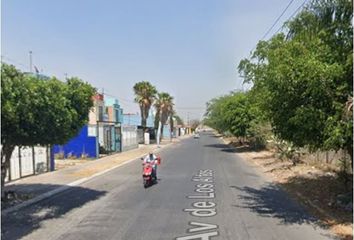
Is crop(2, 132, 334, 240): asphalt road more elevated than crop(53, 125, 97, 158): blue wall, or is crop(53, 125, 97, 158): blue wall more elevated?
crop(53, 125, 97, 158): blue wall

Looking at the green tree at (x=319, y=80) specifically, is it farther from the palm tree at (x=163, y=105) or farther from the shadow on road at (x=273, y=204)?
the palm tree at (x=163, y=105)

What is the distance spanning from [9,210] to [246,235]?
6.59 m

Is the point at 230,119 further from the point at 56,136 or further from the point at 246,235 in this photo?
the point at 246,235

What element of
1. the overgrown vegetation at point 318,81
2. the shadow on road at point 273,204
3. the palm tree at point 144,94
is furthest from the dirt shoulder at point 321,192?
the palm tree at point 144,94

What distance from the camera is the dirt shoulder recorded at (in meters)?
Answer: 11.6

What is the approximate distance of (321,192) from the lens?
16.4 meters

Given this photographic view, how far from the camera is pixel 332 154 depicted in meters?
22.3

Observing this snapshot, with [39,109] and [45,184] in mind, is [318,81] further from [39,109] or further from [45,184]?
[45,184]

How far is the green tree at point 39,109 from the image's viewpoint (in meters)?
11.3

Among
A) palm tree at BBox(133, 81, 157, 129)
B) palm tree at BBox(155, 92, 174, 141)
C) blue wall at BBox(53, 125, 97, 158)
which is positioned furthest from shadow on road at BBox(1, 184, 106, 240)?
palm tree at BBox(155, 92, 174, 141)

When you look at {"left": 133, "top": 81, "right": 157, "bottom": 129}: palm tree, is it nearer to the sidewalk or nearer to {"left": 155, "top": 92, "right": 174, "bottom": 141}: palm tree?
{"left": 155, "top": 92, "right": 174, "bottom": 141}: palm tree

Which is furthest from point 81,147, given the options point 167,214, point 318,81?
point 318,81

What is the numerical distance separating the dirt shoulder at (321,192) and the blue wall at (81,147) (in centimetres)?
1571

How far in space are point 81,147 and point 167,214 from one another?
26.1 metres
